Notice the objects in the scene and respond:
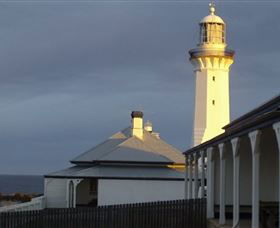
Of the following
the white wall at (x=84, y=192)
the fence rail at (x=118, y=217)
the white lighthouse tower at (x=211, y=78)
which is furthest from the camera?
the white lighthouse tower at (x=211, y=78)

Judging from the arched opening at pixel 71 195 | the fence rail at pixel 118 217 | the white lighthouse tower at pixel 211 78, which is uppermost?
the white lighthouse tower at pixel 211 78

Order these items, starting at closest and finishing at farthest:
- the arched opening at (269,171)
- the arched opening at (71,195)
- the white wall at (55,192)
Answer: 1. the arched opening at (269,171)
2. the arched opening at (71,195)
3. the white wall at (55,192)

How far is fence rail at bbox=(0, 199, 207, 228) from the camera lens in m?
23.8

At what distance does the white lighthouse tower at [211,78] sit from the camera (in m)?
46.9

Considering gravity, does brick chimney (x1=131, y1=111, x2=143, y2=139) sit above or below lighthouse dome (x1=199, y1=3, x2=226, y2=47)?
below

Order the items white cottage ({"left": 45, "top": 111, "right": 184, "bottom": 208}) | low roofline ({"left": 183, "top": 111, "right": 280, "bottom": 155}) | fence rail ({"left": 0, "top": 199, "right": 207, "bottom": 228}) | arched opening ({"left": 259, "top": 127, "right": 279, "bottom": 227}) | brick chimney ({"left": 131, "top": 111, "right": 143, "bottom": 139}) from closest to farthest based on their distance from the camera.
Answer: low roofline ({"left": 183, "top": 111, "right": 280, "bottom": 155}), fence rail ({"left": 0, "top": 199, "right": 207, "bottom": 228}), arched opening ({"left": 259, "top": 127, "right": 279, "bottom": 227}), white cottage ({"left": 45, "top": 111, "right": 184, "bottom": 208}), brick chimney ({"left": 131, "top": 111, "right": 143, "bottom": 139})

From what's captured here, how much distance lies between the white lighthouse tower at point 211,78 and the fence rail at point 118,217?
2128 cm

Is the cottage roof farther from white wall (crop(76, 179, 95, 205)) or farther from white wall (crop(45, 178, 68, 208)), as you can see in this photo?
white wall (crop(76, 179, 95, 205))

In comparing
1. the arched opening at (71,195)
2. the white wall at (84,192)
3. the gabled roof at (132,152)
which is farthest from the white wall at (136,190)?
the white wall at (84,192)

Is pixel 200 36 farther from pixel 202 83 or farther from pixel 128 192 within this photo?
pixel 128 192

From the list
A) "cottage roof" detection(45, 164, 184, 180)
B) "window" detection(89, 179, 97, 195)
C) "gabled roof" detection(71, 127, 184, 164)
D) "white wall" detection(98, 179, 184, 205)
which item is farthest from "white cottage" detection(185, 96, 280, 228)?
"window" detection(89, 179, 97, 195)

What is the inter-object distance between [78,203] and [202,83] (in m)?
11.5

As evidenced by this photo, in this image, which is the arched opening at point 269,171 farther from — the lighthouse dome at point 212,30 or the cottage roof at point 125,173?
the lighthouse dome at point 212,30

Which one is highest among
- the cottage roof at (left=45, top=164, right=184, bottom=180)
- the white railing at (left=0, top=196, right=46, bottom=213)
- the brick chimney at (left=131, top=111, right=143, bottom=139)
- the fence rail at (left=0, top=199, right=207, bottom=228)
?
the brick chimney at (left=131, top=111, right=143, bottom=139)
